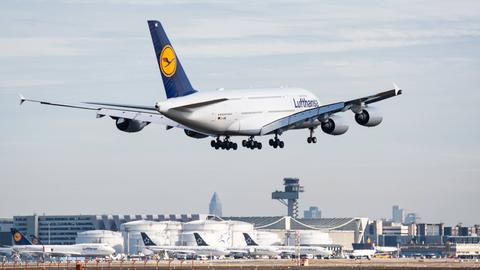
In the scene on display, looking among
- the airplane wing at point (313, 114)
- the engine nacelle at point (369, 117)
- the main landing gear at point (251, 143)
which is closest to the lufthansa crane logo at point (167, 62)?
the airplane wing at point (313, 114)

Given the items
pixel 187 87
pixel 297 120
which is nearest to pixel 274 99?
pixel 297 120

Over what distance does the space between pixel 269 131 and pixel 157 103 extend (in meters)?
14.2

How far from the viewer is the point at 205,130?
10381cm

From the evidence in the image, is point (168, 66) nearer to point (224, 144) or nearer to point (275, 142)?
point (224, 144)

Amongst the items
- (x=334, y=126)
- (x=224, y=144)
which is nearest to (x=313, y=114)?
(x=334, y=126)

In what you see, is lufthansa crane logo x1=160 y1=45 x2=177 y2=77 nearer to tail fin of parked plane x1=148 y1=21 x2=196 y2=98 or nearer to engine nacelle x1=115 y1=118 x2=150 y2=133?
tail fin of parked plane x1=148 y1=21 x2=196 y2=98

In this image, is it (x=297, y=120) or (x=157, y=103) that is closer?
(x=157, y=103)

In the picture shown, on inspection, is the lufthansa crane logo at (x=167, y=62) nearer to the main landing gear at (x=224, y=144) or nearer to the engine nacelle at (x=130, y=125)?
the engine nacelle at (x=130, y=125)

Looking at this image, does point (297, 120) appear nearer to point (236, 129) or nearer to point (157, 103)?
point (236, 129)

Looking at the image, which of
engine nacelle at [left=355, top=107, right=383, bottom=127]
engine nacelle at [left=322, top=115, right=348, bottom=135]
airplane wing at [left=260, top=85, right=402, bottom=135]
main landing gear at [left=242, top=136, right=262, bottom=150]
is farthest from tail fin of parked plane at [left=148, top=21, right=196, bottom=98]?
engine nacelle at [left=355, top=107, right=383, bottom=127]

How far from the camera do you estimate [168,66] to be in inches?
4006

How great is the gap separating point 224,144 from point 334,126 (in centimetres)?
1150

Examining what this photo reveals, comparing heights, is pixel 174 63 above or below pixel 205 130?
above

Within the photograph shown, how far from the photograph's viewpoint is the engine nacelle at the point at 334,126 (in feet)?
354
